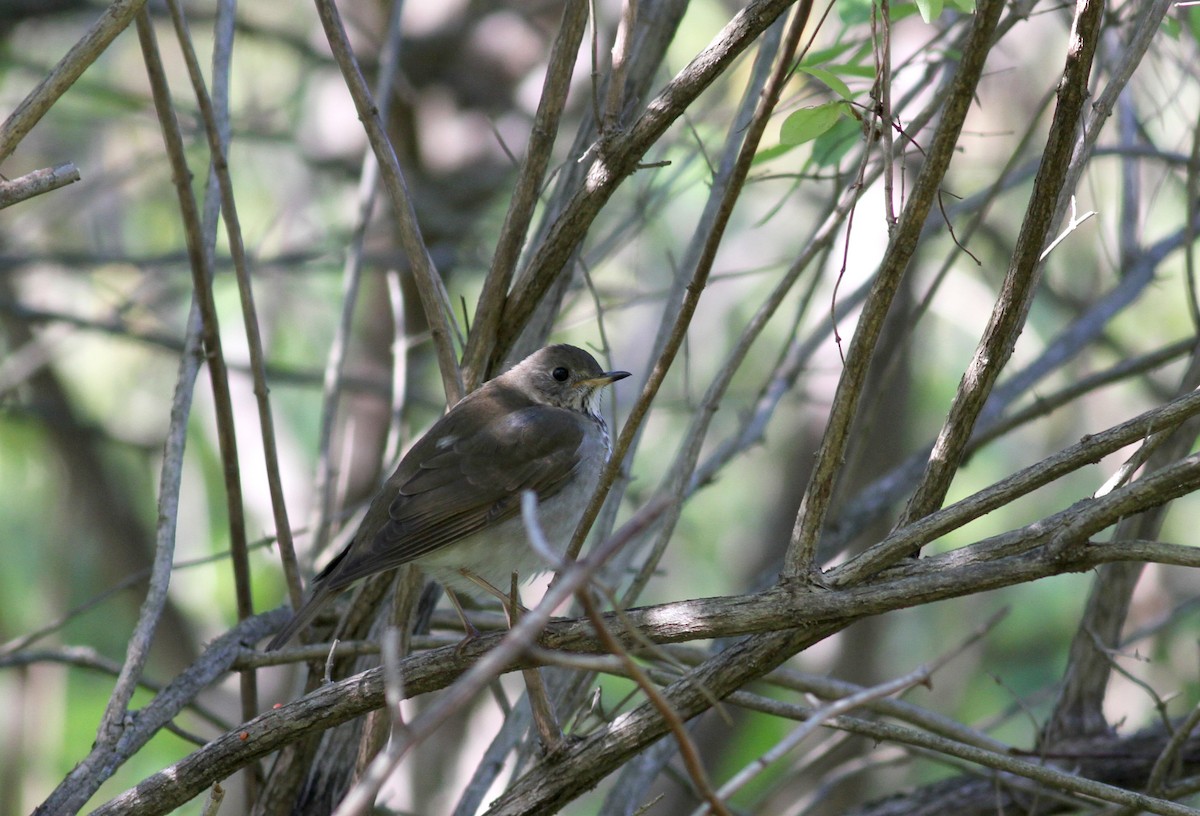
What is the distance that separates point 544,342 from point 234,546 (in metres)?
1.37

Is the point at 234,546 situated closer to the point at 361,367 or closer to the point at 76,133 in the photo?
the point at 361,367

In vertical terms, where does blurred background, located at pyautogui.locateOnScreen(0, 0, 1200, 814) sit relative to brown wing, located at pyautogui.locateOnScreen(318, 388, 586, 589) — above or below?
above

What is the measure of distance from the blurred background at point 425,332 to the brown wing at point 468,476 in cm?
107

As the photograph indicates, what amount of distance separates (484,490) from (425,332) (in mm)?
2517

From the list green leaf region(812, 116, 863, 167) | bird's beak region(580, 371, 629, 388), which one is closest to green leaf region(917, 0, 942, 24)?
green leaf region(812, 116, 863, 167)

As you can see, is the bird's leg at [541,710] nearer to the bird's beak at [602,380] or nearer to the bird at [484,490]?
the bird at [484,490]

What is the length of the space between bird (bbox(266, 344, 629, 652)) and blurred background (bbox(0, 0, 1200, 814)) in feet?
3.30

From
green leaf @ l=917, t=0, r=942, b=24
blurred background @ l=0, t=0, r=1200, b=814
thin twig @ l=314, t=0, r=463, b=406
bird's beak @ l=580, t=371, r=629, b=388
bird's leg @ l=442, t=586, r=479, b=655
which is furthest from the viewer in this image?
blurred background @ l=0, t=0, r=1200, b=814

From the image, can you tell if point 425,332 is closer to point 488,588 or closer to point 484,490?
point 484,490

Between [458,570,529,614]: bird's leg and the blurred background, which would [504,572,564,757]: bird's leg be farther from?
the blurred background

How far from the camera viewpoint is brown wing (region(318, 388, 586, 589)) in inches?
161

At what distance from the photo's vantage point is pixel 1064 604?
930 cm

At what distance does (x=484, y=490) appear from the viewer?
450 centimetres

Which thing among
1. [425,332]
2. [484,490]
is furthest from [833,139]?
[425,332]
